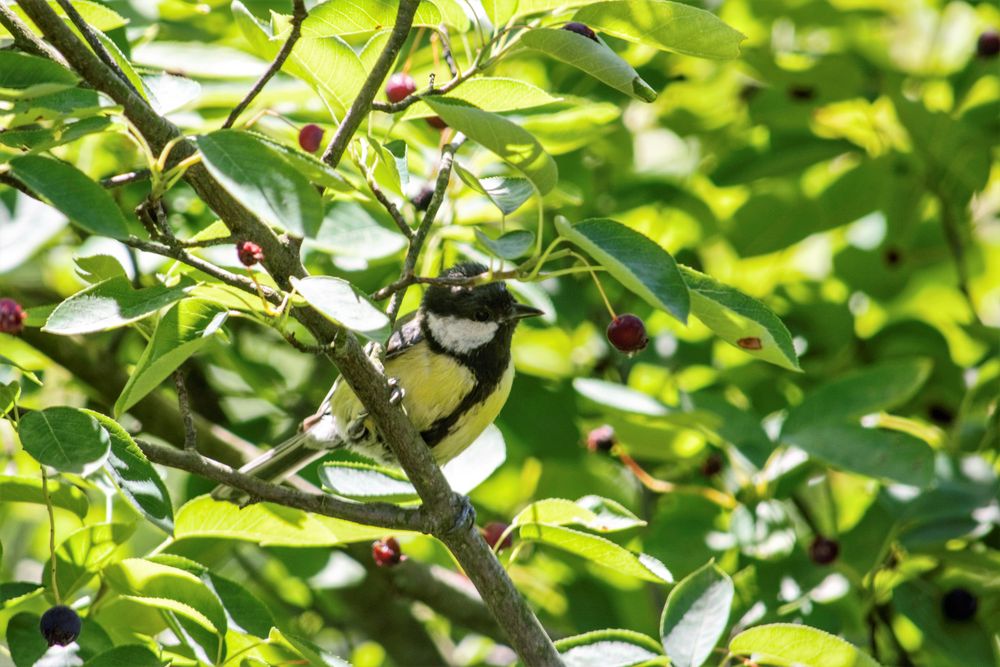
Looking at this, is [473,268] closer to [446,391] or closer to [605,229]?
[446,391]

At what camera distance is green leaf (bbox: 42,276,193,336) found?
1.85 metres

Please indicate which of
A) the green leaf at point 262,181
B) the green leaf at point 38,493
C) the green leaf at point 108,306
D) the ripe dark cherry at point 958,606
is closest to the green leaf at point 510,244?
the green leaf at point 262,181

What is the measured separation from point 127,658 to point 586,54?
143 centimetres

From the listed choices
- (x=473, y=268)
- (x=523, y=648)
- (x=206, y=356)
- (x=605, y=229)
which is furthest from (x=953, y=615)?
(x=206, y=356)

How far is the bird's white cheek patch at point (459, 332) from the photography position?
335cm

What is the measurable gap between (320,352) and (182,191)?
1.97m

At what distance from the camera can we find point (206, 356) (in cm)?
411

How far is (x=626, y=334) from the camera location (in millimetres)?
2359

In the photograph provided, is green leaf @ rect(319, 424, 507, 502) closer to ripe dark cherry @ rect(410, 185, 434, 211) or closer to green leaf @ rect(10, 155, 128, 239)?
ripe dark cherry @ rect(410, 185, 434, 211)

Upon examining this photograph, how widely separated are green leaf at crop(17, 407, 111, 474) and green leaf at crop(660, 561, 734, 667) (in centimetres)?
127

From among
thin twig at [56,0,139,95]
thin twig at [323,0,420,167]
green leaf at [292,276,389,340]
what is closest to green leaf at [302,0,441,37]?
thin twig at [323,0,420,167]

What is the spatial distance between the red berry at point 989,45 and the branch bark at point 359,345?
8.49ft

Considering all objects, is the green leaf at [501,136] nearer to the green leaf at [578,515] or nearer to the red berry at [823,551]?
the green leaf at [578,515]

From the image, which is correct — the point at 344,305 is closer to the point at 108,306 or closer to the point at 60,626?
the point at 108,306
